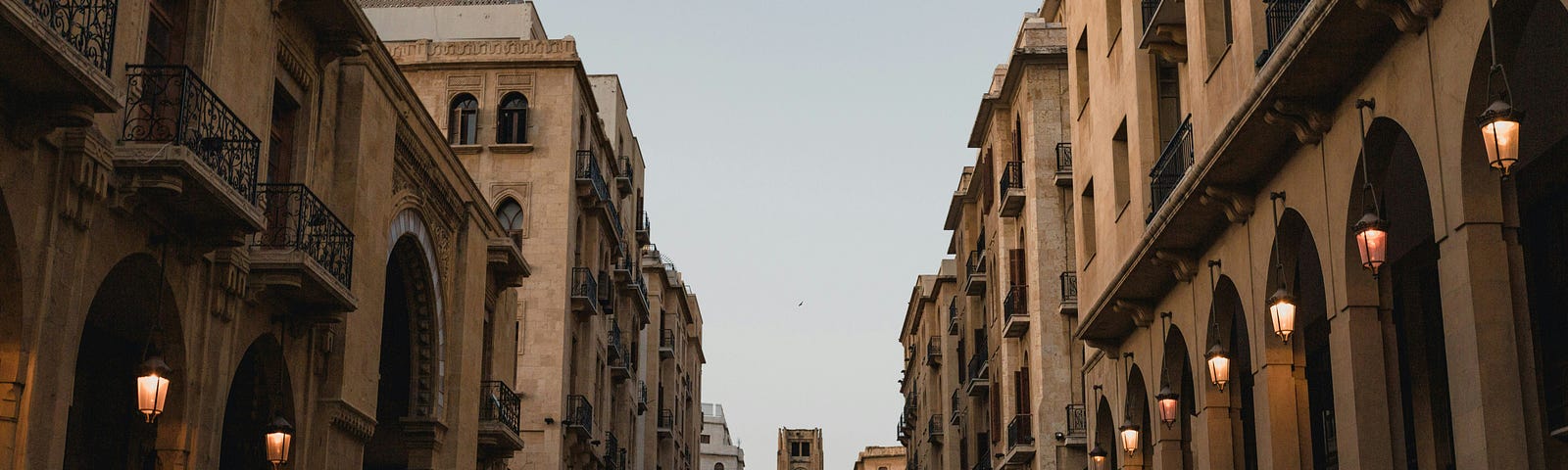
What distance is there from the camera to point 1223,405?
22.1 m

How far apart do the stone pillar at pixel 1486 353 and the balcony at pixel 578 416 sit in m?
31.8

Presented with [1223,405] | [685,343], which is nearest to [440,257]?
[1223,405]

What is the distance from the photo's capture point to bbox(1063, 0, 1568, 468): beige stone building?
1312cm

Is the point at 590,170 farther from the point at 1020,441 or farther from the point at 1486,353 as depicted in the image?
the point at 1486,353

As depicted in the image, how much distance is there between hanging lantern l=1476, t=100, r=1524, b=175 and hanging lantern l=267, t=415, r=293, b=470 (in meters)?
14.2

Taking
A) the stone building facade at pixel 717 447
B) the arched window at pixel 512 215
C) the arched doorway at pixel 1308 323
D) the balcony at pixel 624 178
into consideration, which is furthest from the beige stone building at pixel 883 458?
the arched doorway at pixel 1308 323

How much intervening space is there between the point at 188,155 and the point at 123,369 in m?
5.76

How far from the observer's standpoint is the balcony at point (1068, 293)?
127ft

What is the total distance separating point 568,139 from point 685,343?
41.9m

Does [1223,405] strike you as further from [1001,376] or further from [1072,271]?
[1001,376]

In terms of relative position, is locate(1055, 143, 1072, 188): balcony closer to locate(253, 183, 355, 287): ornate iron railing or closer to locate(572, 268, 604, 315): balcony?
locate(572, 268, 604, 315): balcony

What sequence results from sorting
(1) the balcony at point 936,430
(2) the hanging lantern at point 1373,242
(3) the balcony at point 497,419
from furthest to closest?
(1) the balcony at point 936,430 < (3) the balcony at point 497,419 < (2) the hanging lantern at point 1373,242

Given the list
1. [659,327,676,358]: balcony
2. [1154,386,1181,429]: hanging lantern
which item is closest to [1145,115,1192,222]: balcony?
[1154,386,1181,429]: hanging lantern

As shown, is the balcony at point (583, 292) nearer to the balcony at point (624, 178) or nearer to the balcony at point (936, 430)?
the balcony at point (624, 178)
